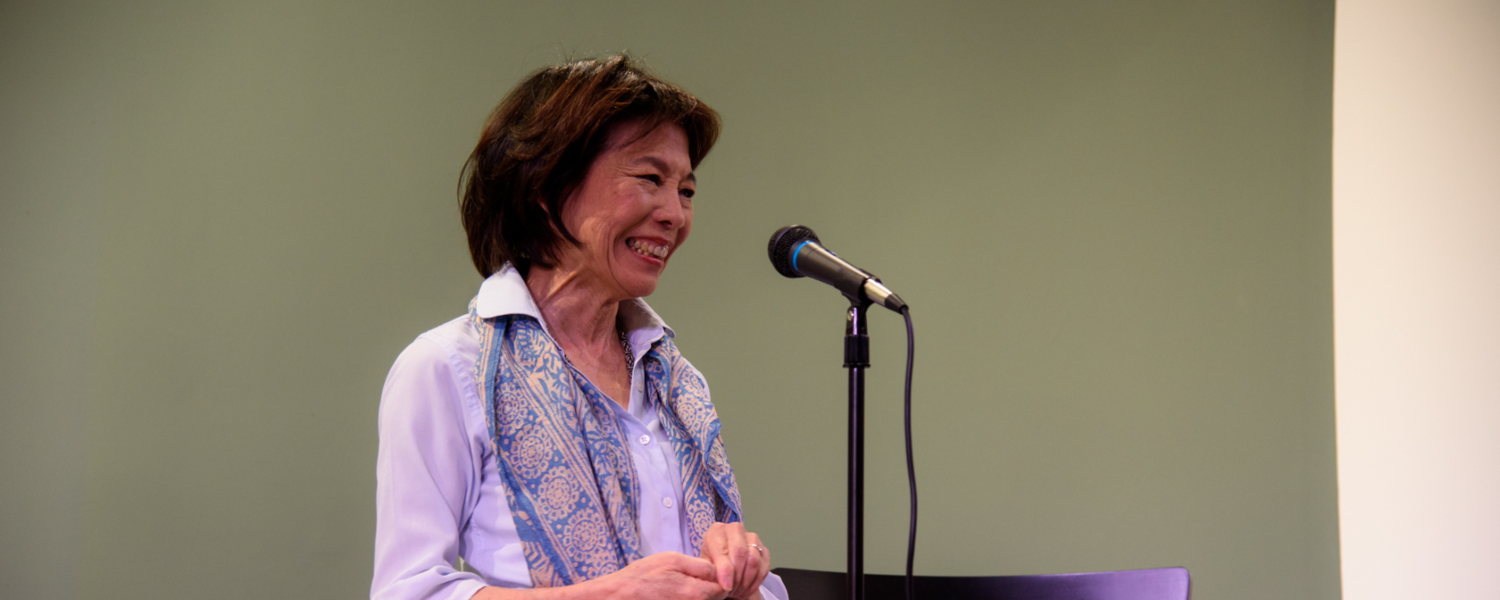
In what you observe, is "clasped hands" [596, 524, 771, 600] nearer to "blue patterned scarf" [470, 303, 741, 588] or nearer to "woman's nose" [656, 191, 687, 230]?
"blue patterned scarf" [470, 303, 741, 588]

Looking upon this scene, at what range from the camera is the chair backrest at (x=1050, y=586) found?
5.54 ft

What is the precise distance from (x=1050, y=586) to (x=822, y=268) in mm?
879

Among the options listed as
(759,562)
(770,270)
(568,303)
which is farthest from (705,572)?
(770,270)

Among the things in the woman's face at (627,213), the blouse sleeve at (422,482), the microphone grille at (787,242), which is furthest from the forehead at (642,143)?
the blouse sleeve at (422,482)

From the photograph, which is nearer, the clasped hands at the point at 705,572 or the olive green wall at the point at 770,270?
the clasped hands at the point at 705,572

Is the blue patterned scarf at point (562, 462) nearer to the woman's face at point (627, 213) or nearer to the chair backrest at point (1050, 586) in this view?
the woman's face at point (627, 213)

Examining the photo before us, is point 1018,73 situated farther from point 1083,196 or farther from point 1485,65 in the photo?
point 1485,65

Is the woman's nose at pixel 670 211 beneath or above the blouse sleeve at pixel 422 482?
above

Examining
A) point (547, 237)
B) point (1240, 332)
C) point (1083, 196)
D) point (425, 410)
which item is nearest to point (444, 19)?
point (547, 237)

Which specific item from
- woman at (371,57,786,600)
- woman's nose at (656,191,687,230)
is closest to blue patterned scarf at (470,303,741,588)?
woman at (371,57,786,600)

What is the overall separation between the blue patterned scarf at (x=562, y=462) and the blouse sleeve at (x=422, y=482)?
0.05 metres

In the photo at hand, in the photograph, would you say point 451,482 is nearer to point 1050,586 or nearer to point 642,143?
point 642,143

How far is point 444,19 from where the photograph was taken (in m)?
2.12

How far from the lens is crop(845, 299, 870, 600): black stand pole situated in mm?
1158
